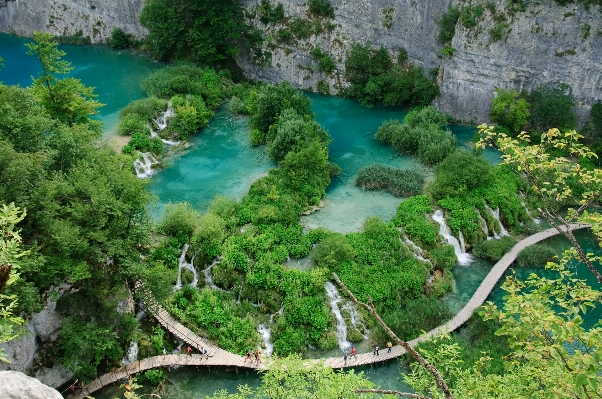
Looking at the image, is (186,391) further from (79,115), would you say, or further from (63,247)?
(79,115)

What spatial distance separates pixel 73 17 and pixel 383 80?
3603 cm

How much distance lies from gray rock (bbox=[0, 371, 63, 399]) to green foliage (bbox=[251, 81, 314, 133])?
98.2 feet

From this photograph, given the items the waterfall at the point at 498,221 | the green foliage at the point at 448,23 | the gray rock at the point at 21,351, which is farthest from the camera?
the green foliage at the point at 448,23

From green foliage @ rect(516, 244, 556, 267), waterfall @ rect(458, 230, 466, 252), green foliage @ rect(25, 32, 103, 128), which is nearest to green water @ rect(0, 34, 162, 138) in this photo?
green foliage @ rect(25, 32, 103, 128)

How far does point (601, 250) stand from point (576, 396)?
75.9ft

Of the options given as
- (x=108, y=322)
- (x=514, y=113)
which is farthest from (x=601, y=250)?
(x=108, y=322)

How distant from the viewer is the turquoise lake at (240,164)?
2353cm

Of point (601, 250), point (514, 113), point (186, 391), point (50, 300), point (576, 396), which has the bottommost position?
point (186, 391)

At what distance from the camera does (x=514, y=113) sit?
38.0 meters

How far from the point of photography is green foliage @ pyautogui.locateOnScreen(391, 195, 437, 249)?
29203 millimetres

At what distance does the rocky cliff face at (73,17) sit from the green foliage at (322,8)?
19364 millimetres

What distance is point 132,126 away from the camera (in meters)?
37.8

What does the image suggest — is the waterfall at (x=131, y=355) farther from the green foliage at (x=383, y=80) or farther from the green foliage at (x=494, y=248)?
the green foliage at (x=383, y=80)

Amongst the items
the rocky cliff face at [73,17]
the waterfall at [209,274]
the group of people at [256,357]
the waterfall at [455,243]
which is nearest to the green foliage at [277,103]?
the waterfall at [455,243]
